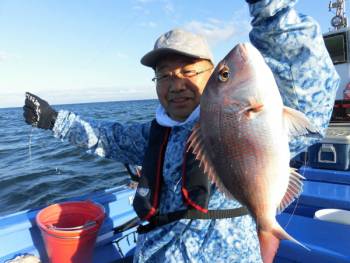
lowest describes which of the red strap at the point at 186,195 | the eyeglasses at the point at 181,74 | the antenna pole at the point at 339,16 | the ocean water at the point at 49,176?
the ocean water at the point at 49,176

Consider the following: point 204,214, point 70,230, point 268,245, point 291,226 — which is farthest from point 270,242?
point 70,230

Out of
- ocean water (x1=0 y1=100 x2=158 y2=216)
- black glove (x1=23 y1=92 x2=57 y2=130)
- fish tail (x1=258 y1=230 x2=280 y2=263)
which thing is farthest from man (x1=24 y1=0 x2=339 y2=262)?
ocean water (x1=0 y1=100 x2=158 y2=216)

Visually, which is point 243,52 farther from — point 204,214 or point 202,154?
point 204,214

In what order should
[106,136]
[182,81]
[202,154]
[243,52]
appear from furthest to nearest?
[106,136] → [182,81] → [202,154] → [243,52]

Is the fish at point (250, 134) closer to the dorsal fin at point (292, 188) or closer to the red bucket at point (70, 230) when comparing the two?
the dorsal fin at point (292, 188)

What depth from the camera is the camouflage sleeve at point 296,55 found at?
1.49 meters

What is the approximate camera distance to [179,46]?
1895 mm

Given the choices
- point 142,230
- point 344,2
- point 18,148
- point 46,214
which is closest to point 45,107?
point 46,214

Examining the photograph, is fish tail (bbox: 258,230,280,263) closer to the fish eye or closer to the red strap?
the red strap

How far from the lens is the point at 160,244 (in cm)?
193

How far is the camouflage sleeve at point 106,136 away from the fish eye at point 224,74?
112 cm

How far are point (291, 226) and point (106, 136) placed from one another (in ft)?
5.77

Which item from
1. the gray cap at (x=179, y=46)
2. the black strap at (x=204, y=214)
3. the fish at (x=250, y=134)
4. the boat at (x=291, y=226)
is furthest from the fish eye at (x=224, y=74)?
the boat at (x=291, y=226)

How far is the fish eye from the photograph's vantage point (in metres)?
1.39
